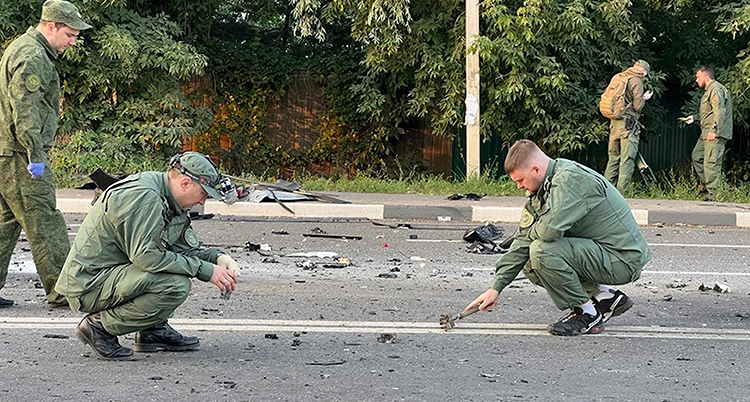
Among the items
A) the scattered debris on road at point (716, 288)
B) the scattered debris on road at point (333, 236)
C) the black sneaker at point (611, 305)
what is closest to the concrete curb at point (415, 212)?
the scattered debris on road at point (333, 236)

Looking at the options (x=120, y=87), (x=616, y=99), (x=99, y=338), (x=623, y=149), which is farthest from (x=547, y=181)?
(x=120, y=87)

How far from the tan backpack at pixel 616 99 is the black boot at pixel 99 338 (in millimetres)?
10404

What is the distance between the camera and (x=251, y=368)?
523cm

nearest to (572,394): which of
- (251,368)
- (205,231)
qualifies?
(251,368)

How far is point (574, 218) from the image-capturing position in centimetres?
566

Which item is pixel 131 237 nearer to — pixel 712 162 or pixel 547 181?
pixel 547 181

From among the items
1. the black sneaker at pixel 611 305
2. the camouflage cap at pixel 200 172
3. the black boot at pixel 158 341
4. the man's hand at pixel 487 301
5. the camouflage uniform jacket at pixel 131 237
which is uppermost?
the camouflage cap at pixel 200 172

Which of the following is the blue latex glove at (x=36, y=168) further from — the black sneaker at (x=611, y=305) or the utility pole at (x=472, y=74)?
the utility pole at (x=472, y=74)

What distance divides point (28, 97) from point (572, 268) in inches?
133

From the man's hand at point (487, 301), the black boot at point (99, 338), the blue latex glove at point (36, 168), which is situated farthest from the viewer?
the blue latex glove at point (36, 168)

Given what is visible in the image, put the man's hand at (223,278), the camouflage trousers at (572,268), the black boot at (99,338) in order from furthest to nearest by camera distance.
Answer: the camouflage trousers at (572,268)
the black boot at (99,338)
the man's hand at (223,278)

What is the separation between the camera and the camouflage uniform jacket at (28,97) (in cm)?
624

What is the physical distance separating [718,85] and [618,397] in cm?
1048

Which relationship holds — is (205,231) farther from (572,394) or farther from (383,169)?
(383,169)
